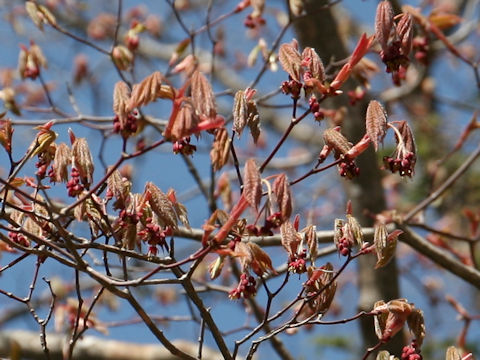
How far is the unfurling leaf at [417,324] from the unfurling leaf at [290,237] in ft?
1.17

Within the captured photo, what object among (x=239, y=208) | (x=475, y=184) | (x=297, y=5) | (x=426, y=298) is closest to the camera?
(x=239, y=208)

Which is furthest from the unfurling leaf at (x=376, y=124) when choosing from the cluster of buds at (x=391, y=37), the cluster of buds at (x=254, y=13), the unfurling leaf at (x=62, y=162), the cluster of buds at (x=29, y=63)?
the cluster of buds at (x=29, y=63)

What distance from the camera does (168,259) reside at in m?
1.96

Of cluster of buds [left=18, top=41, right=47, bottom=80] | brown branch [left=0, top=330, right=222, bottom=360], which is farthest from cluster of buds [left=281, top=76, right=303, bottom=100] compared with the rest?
brown branch [left=0, top=330, right=222, bottom=360]

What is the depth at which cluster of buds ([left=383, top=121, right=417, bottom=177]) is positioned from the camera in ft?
6.33

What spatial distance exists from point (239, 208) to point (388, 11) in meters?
0.65

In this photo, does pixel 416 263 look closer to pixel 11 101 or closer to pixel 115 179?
pixel 11 101

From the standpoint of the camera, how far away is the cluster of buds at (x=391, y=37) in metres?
1.99

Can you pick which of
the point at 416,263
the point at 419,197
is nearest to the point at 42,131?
the point at 419,197

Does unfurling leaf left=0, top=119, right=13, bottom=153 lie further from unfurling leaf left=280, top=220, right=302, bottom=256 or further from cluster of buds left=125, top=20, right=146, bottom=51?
cluster of buds left=125, top=20, right=146, bottom=51

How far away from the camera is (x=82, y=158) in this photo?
1.87m

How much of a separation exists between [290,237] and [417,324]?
0.41 meters

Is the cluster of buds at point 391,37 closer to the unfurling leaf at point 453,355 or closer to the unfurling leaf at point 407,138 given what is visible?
the unfurling leaf at point 407,138

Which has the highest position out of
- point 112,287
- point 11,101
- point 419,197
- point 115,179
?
point 419,197
